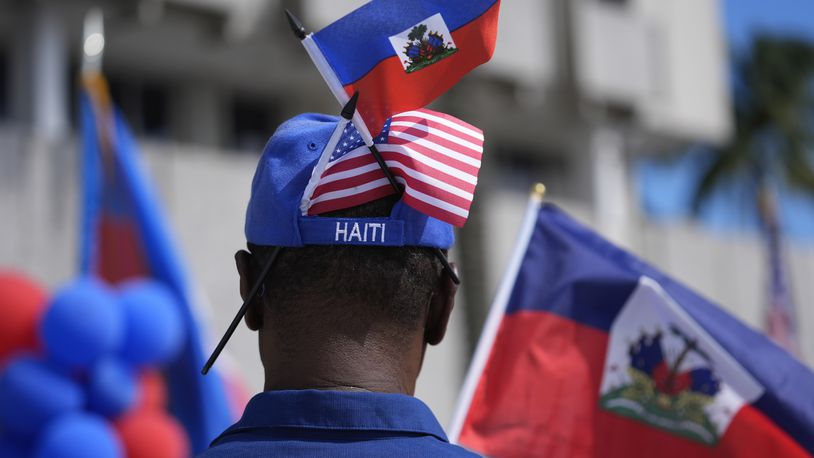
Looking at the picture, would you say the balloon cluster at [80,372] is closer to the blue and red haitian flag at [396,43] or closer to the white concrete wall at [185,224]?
the white concrete wall at [185,224]

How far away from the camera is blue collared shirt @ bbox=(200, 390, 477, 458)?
1497 mm

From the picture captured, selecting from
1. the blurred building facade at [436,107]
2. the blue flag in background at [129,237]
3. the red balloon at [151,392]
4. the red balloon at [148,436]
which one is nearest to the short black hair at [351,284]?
the red balloon at [148,436]

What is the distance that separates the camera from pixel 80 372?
5.79 m

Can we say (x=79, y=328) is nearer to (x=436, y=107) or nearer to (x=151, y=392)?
(x=151, y=392)

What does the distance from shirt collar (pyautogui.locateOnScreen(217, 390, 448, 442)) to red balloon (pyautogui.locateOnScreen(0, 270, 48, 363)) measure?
4.52 metres

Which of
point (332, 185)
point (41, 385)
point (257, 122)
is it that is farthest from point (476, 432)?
point (257, 122)

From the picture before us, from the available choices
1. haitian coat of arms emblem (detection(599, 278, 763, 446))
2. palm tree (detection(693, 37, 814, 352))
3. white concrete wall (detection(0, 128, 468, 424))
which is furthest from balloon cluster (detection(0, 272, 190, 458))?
palm tree (detection(693, 37, 814, 352))

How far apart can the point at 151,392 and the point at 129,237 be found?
4.60ft

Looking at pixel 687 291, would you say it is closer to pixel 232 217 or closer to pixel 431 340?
pixel 431 340

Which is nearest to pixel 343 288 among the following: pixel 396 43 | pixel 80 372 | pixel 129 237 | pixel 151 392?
pixel 396 43

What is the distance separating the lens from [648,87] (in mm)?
15078

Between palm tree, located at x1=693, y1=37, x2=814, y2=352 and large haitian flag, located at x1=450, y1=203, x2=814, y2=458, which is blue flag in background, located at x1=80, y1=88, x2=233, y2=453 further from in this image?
palm tree, located at x1=693, y1=37, x2=814, y2=352

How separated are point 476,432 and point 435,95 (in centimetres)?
150

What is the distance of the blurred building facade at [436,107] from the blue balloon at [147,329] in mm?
2484
